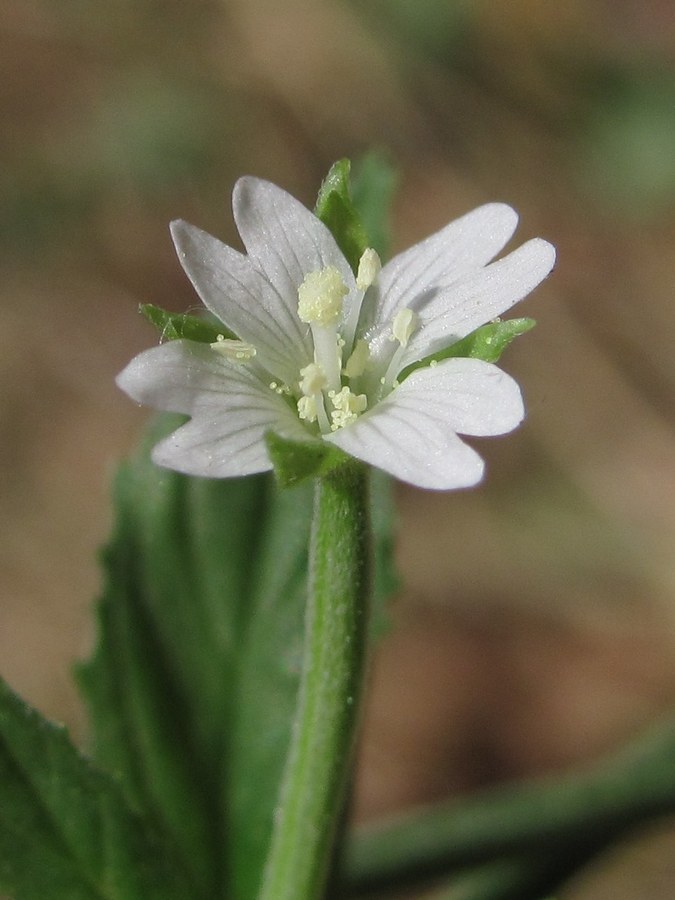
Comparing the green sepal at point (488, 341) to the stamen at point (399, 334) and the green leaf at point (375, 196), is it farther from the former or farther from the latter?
the green leaf at point (375, 196)

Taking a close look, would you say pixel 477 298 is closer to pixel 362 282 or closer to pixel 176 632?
pixel 362 282

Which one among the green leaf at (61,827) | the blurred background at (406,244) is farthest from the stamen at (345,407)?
the blurred background at (406,244)

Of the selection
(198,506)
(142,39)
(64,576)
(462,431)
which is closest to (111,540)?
(198,506)

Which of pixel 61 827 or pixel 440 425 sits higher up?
pixel 440 425

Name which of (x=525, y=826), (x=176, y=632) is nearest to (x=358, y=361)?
(x=176, y=632)

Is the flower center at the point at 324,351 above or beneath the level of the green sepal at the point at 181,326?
beneath

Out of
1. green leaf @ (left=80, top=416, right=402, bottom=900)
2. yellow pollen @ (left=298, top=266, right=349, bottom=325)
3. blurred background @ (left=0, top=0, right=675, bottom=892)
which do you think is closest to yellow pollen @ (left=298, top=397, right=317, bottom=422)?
yellow pollen @ (left=298, top=266, right=349, bottom=325)
